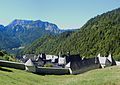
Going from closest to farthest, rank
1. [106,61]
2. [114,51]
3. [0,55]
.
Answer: [0,55] < [106,61] < [114,51]

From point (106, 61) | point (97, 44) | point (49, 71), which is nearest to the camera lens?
point (49, 71)

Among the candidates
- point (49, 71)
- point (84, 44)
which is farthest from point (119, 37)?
point (49, 71)

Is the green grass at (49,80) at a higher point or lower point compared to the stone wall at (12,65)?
lower

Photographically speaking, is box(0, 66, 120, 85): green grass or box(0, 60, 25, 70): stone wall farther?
box(0, 60, 25, 70): stone wall

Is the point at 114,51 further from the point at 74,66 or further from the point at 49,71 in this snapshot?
the point at 49,71

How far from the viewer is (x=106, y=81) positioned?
39.3 metres

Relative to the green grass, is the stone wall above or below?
above

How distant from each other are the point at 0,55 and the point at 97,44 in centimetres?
10030

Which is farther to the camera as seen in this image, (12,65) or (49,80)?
(12,65)

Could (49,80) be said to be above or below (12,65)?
below

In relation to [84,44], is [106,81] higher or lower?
lower

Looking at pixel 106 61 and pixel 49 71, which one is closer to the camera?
pixel 49 71

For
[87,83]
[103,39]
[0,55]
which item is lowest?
[87,83]

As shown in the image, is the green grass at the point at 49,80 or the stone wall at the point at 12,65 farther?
the stone wall at the point at 12,65
